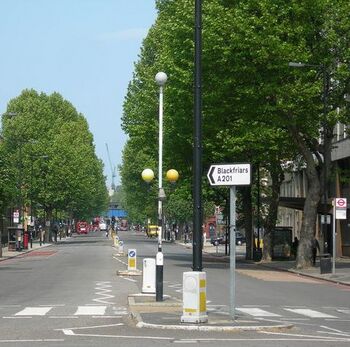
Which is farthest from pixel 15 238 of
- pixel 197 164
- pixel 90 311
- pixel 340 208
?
pixel 197 164

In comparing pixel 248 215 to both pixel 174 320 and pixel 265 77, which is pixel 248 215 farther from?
pixel 174 320

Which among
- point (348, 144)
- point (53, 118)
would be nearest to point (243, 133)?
point (348, 144)

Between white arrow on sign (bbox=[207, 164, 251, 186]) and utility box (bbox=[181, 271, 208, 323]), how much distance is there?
1.84 metres

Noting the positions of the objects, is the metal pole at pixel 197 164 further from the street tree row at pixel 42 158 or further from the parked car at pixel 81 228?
the parked car at pixel 81 228

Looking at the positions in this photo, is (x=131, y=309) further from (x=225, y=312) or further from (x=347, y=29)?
(x=347, y=29)

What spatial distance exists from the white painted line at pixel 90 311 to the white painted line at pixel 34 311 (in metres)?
0.76

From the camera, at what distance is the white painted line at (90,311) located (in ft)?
63.1

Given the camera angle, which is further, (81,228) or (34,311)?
(81,228)

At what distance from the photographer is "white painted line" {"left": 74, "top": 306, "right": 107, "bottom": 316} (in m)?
19.2

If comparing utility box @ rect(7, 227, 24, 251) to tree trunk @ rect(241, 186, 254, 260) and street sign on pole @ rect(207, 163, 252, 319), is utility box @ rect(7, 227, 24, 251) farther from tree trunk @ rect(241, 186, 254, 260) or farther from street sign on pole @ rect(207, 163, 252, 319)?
street sign on pole @ rect(207, 163, 252, 319)

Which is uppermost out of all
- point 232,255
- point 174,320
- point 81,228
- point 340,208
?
point 81,228

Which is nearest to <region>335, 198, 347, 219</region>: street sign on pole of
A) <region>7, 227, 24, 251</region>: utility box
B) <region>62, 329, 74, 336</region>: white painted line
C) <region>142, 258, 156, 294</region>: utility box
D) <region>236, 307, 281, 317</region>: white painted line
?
<region>142, 258, 156, 294</region>: utility box

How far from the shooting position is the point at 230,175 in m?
16.4

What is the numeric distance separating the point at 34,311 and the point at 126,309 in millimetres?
2165
